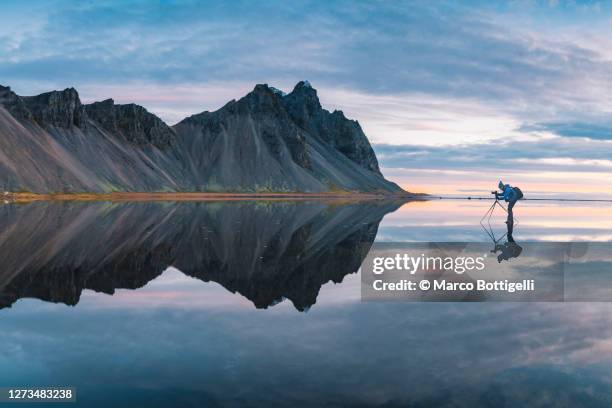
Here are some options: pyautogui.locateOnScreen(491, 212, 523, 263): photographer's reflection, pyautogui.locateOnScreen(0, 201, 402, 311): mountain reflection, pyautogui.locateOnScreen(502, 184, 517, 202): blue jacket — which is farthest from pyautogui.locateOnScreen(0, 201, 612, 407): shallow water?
pyautogui.locateOnScreen(502, 184, 517, 202): blue jacket

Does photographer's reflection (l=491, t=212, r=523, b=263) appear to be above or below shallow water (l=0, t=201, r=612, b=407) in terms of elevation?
above

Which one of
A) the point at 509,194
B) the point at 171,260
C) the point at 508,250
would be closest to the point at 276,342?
the point at 171,260

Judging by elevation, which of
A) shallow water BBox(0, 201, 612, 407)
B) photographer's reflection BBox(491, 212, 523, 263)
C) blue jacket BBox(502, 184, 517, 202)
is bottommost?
shallow water BBox(0, 201, 612, 407)

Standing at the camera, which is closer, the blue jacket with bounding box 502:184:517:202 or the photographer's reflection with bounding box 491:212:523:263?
the photographer's reflection with bounding box 491:212:523:263

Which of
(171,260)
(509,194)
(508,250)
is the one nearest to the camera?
(171,260)

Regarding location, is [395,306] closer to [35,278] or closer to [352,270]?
[352,270]

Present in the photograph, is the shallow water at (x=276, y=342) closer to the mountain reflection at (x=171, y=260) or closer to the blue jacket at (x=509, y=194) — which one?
the mountain reflection at (x=171, y=260)

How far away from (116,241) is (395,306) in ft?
71.9

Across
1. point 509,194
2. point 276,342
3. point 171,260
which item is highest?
point 509,194

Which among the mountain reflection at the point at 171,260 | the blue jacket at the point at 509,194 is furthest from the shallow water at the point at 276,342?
the blue jacket at the point at 509,194

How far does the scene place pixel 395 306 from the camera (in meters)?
16.7

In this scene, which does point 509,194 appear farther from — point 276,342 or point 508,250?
point 276,342

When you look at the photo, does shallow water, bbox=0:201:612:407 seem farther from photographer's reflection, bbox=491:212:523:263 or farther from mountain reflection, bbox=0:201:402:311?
photographer's reflection, bbox=491:212:523:263

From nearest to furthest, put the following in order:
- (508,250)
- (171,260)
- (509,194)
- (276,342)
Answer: (276,342), (171,260), (508,250), (509,194)
